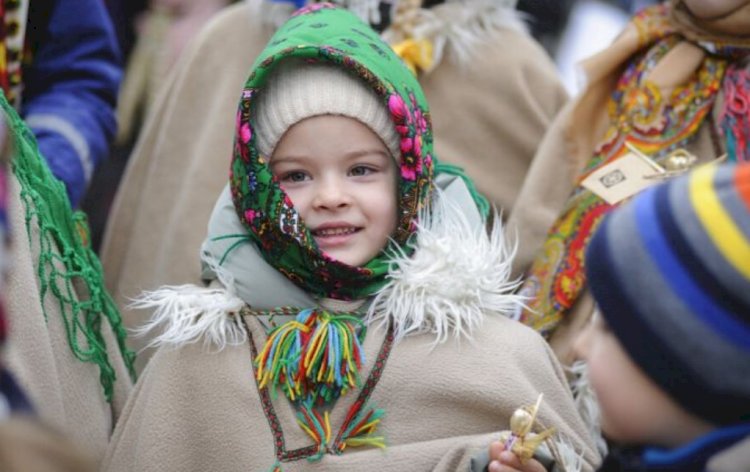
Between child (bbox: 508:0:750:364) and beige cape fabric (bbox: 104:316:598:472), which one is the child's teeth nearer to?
beige cape fabric (bbox: 104:316:598:472)

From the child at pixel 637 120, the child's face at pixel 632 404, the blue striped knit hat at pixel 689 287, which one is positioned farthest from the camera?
the child at pixel 637 120

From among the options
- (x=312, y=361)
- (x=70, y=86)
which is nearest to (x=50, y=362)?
(x=312, y=361)

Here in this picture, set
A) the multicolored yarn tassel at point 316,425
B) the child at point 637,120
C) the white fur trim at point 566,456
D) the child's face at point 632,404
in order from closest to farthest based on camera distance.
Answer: the child's face at point 632,404 → the white fur trim at point 566,456 → the multicolored yarn tassel at point 316,425 → the child at point 637,120

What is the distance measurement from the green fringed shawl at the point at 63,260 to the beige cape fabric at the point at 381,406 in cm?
14

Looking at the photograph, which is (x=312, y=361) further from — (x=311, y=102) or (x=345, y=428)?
(x=311, y=102)

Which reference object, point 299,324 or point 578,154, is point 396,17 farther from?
point 299,324

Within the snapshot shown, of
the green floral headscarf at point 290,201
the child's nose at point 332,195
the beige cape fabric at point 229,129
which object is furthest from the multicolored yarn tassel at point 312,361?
the beige cape fabric at point 229,129

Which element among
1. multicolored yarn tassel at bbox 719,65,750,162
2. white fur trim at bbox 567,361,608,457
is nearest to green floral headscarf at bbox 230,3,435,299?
white fur trim at bbox 567,361,608,457

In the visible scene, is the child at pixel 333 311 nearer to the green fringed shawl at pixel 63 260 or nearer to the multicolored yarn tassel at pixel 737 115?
the green fringed shawl at pixel 63 260

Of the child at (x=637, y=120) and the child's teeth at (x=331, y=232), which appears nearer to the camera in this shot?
the child's teeth at (x=331, y=232)

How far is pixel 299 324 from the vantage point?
2.21 meters

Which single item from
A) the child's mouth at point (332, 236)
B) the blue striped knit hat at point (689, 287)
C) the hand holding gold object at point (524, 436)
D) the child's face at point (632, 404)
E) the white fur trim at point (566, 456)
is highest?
the blue striped knit hat at point (689, 287)

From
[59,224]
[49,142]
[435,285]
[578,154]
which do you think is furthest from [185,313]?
[578,154]

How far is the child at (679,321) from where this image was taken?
140cm
